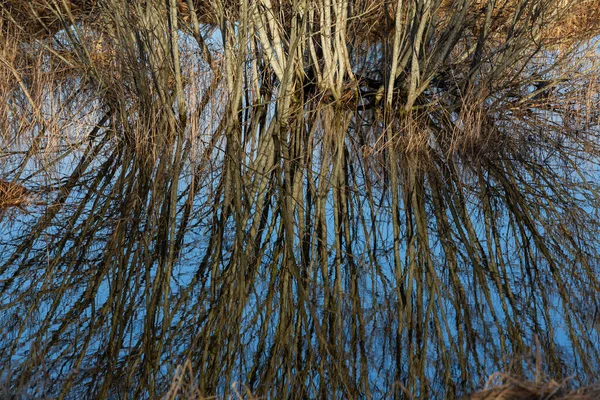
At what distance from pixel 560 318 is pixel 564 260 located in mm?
810

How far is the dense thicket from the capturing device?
3010mm

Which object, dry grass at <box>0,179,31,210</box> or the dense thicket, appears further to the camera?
dry grass at <box>0,179,31,210</box>

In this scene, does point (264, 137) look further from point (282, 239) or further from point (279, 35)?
point (282, 239)

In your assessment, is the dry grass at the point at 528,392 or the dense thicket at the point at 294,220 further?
the dense thicket at the point at 294,220

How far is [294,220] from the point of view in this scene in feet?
15.5

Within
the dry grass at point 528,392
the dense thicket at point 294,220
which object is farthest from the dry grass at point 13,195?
the dry grass at point 528,392

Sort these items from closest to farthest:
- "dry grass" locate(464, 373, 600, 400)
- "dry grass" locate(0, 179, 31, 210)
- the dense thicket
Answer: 1. "dry grass" locate(464, 373, 600, 400)
2. the dense thicket
3. "dry grass" locate(0, 179, 31, 210)

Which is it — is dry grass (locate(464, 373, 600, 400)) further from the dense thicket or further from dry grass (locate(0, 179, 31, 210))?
dry grass (locate(0, 179, 31, 210))

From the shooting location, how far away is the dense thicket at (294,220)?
3.01m

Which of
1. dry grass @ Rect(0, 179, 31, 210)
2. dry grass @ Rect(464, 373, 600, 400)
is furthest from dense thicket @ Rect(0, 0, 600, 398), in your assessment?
dry grass @ Rect(464, 373, 600, 400)

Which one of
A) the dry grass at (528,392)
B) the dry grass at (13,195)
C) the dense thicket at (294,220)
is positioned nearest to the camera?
the dry grass at (528,392)

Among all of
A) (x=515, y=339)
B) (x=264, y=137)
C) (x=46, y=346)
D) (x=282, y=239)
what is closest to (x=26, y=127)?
(x=264, y=137)

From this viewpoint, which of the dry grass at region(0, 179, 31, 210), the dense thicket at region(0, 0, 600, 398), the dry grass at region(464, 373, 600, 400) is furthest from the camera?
the dry grass at region(0, 179, 31, 210)

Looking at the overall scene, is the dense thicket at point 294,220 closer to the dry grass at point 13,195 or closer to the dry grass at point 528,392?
the dry grass at point 13,195
